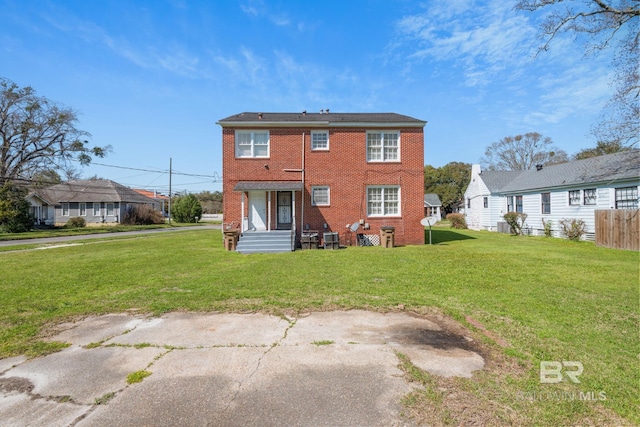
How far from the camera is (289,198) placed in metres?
16.3

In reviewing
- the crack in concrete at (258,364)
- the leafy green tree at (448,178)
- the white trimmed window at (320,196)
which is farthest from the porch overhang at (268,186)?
the leafy green tree at (448,178)

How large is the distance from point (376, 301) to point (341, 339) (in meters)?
1.94

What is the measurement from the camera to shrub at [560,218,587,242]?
691 inches

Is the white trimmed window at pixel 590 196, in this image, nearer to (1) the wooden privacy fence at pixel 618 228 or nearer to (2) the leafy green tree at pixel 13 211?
(1) the wooden privacy fence at pixel 618 228

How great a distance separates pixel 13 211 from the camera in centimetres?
2720

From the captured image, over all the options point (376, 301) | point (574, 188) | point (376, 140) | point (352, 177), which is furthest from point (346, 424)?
point (574, 188)

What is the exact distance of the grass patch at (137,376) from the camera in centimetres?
322

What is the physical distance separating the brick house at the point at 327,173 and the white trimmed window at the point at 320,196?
52 millimetres

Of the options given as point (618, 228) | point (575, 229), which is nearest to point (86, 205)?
point (575, 229)

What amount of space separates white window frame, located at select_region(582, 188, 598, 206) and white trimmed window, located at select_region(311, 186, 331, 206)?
49.4 feet

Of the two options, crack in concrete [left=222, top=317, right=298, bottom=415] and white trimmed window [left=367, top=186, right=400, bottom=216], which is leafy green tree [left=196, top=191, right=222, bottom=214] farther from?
crack in concrete [left=222, top=317, right=298, bottom=415]

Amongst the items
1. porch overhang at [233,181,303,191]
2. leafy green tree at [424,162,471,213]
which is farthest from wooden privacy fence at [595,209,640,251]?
leafy green tree at [424,162,471,213]

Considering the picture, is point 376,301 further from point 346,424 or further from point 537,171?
point 537,171

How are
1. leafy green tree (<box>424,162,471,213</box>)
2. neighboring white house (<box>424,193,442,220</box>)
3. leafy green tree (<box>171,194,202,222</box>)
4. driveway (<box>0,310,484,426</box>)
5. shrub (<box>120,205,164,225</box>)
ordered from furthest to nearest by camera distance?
leafy green tree (<box>424,162,471,213</box>) → neighboring white house (<box>424,193,442,220</box>) → leafy green tree (<box>171,194,202,222</box>) → shrub (<box>120,205,164,225</box>) → driveway (<box>0,310,484,426</box>)
